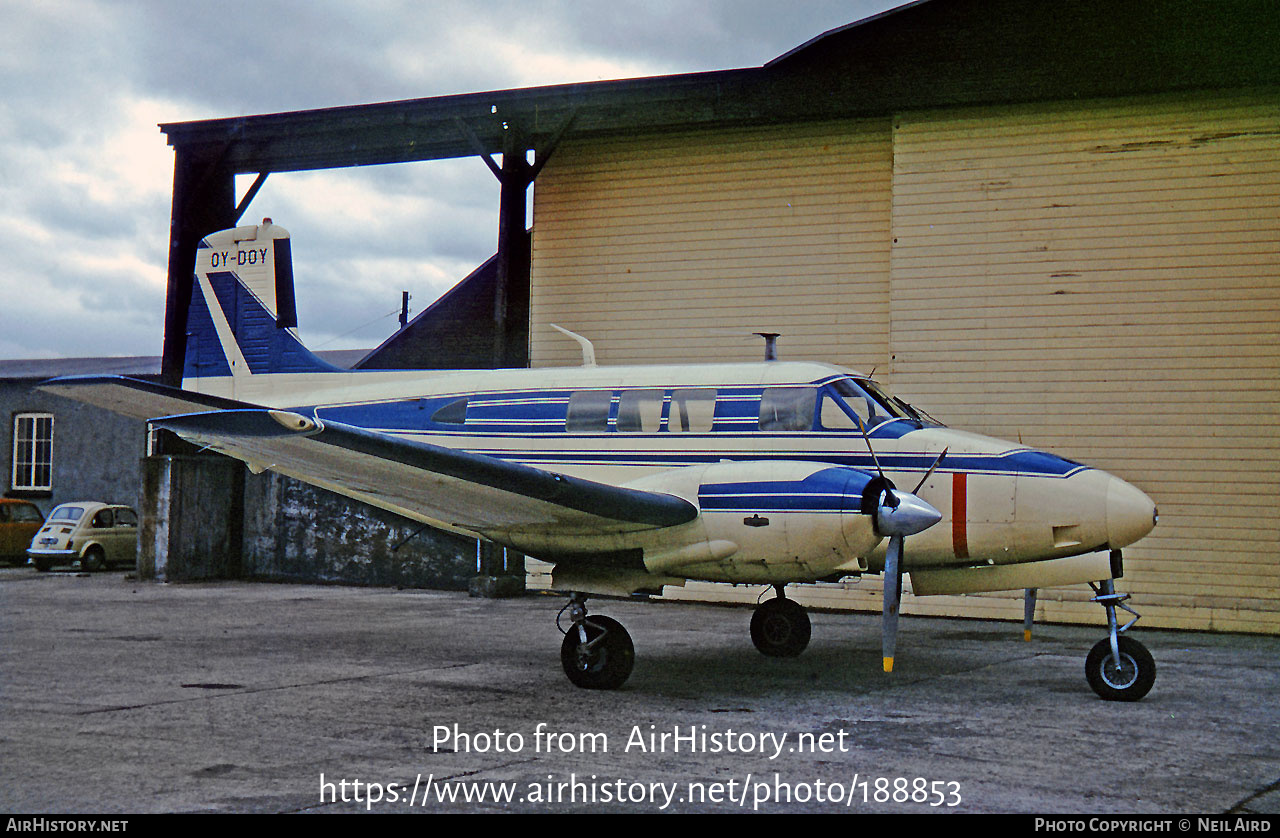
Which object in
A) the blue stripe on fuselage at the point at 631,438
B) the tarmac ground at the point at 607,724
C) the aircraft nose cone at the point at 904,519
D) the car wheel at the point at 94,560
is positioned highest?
the blue stripe on fuselage at the point at 631,438

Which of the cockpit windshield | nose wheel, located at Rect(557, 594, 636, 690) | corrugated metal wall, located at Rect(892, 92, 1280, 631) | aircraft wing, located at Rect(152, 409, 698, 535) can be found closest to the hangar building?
corrugated metal wall, located at Rect(892, 92, 1280, 631)

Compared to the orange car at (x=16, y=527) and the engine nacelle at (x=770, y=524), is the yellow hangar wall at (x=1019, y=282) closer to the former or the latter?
the engine nacelle at (x=770, y=524)

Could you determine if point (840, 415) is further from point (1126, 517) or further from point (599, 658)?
point (599, 658)

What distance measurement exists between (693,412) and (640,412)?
1.83 feet

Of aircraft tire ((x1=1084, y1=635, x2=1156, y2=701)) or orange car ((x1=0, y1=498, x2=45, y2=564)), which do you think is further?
orange car ((x1=0, y1=498, x2=45, y2=564))

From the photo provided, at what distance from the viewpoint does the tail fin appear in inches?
516

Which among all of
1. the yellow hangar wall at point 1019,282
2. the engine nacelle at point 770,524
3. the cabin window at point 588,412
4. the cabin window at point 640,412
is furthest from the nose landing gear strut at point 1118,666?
the yellow hangar wall at point 1019,282

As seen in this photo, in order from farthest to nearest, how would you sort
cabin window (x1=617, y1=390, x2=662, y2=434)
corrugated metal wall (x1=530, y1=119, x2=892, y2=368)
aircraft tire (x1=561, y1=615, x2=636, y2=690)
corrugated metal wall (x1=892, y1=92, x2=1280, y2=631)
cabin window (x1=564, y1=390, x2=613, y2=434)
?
corrugated metal wall (x1=530, y1=119, x2=892, y2=368) → corrugated metal wall (x1=892, y1=92, x2=1280, y2=631) → cabin window (x1=564, y1=390, x2=613, y2=434) → cabin window (x1=617, y1=390, x2=662, y2=434) → aircraft tire (x1=561, y1=615, x2=636, y2=690)

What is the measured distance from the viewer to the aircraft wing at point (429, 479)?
24.3 ft

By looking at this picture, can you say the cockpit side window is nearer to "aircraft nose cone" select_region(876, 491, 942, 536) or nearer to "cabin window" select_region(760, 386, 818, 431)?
"cabin window" select_region(760, 386, 818, 431)

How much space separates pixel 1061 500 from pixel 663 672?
395 centimetres

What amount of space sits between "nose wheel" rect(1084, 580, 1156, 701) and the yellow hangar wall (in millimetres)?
6067
